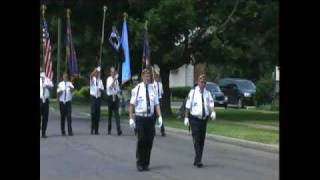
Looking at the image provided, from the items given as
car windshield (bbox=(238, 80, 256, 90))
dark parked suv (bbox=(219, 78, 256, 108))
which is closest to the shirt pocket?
dark parked suv (bbox=(219, 78, 256, 108))

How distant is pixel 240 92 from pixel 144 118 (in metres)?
35.3

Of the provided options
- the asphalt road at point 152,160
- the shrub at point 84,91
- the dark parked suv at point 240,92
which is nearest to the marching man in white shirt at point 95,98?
the asphalt road at point 152,160

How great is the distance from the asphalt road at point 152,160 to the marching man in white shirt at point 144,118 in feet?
0.96

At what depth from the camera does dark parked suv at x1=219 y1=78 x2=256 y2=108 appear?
46969mm

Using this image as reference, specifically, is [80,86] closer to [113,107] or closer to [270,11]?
[270,11]

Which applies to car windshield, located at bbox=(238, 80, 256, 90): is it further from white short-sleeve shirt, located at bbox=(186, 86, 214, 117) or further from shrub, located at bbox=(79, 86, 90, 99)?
white short-sleeve shirt, located at bbox=(186, 86, 214, 117)

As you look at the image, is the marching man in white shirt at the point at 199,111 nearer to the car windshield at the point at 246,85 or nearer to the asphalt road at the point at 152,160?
the asphalt road at the point at 152,160

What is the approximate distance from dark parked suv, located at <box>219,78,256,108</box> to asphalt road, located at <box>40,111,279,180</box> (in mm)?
27957

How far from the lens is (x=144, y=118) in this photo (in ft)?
40.2

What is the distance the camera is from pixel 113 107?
67.6 ft

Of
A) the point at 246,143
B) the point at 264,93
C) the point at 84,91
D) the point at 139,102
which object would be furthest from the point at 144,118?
the point at 84,91
